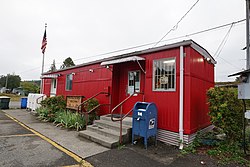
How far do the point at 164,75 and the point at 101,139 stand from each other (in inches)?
127

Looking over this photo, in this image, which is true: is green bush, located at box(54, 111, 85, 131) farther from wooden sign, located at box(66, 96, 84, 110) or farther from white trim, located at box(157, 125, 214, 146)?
white trim, located at box(157, 125, 214, 146)

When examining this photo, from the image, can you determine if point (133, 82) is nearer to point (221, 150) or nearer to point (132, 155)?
point (132, 155)

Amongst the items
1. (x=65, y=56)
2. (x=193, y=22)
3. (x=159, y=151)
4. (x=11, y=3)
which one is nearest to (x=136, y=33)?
(x=193, y=22)

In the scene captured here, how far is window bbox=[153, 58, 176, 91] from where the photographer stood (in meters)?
5.48

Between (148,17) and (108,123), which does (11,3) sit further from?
(108,123)

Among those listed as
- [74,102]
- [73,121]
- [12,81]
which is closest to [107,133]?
[73,121]

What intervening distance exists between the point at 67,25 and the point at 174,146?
12.9 meters

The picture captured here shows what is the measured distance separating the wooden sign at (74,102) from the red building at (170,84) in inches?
43.7

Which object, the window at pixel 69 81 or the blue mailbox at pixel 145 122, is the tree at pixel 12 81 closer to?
the window at pixel 69 81

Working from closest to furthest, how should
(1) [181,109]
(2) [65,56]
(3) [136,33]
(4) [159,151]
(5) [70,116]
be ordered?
(4) [159,151] < (1) [181,109] < (5) [70,116] < (3) [136,33] < (2) [65,56]

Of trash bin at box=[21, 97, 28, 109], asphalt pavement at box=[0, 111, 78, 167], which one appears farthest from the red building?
trash bin at box=[21, 97, 28, 109]

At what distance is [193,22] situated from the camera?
838 centimetres

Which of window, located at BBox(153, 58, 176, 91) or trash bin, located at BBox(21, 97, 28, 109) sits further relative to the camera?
trash bin, located at BBox(21, 97, 28, 109)

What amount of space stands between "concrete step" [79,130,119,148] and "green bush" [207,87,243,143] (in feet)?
10.4
